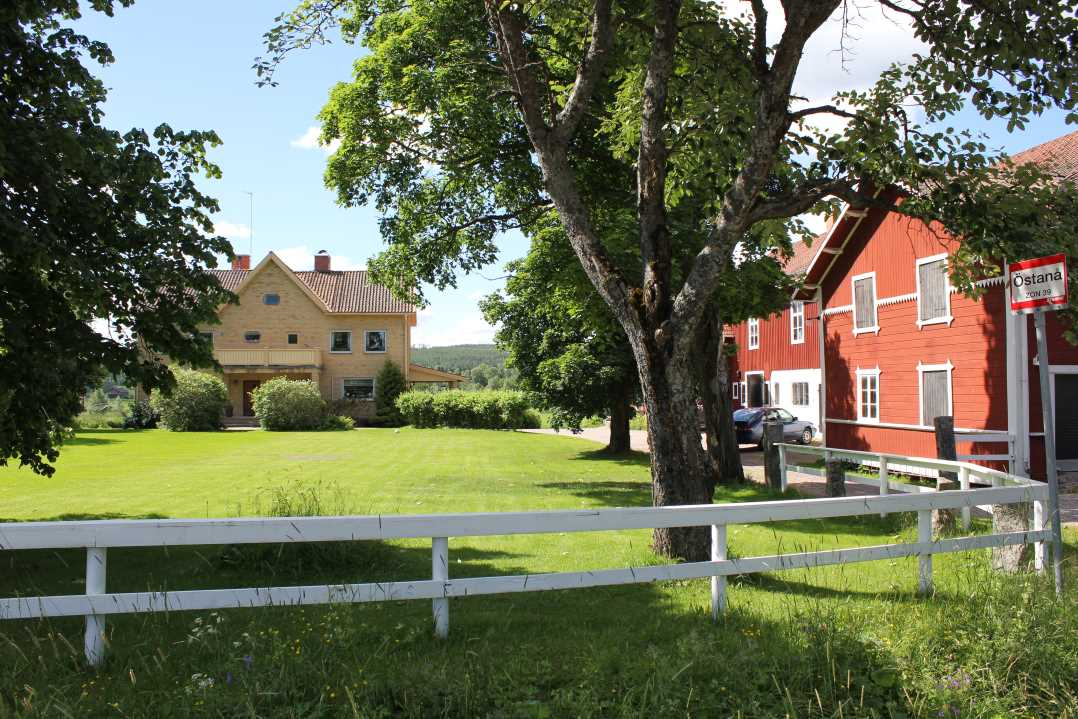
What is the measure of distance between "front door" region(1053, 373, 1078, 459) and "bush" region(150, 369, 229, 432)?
35.1 meters

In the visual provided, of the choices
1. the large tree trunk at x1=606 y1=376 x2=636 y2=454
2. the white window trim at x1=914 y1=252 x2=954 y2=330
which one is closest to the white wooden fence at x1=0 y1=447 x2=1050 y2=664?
the white window trim at x1=914 y1=252 x2=954 y2=330

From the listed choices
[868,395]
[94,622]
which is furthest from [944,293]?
[94,622]

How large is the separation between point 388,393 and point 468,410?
6670mm

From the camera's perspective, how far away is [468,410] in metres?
43.6

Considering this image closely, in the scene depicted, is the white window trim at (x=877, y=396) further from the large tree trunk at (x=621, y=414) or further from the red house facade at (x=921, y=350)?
the large tree trunk at (x=621, y=414)

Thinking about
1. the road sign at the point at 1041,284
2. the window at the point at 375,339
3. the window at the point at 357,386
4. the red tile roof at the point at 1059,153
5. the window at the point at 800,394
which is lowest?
the window at the point at 800,394

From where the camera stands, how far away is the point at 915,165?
8.77m

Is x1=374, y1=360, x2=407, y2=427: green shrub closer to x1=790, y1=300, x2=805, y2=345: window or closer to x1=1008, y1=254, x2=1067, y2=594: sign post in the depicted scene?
x1=790, y1=300, x2=805, y2=345: window

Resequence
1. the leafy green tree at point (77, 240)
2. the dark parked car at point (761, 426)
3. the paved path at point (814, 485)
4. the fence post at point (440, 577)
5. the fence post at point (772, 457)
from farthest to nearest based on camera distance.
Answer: the dark parked car at point (761, 426) < the fence post at point (772, 457) < the paved path at point (814, 485) < the leafy green tree at point (77, 240) < the fence post at point (440, 577)

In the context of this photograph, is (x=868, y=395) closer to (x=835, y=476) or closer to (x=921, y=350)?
(x=921, y=350)

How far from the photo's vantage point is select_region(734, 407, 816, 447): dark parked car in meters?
30.1

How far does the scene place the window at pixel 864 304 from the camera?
2183 centimetres

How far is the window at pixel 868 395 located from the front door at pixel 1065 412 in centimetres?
461

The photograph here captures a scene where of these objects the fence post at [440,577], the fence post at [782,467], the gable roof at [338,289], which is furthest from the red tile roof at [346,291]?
the fence post at [440,577]
